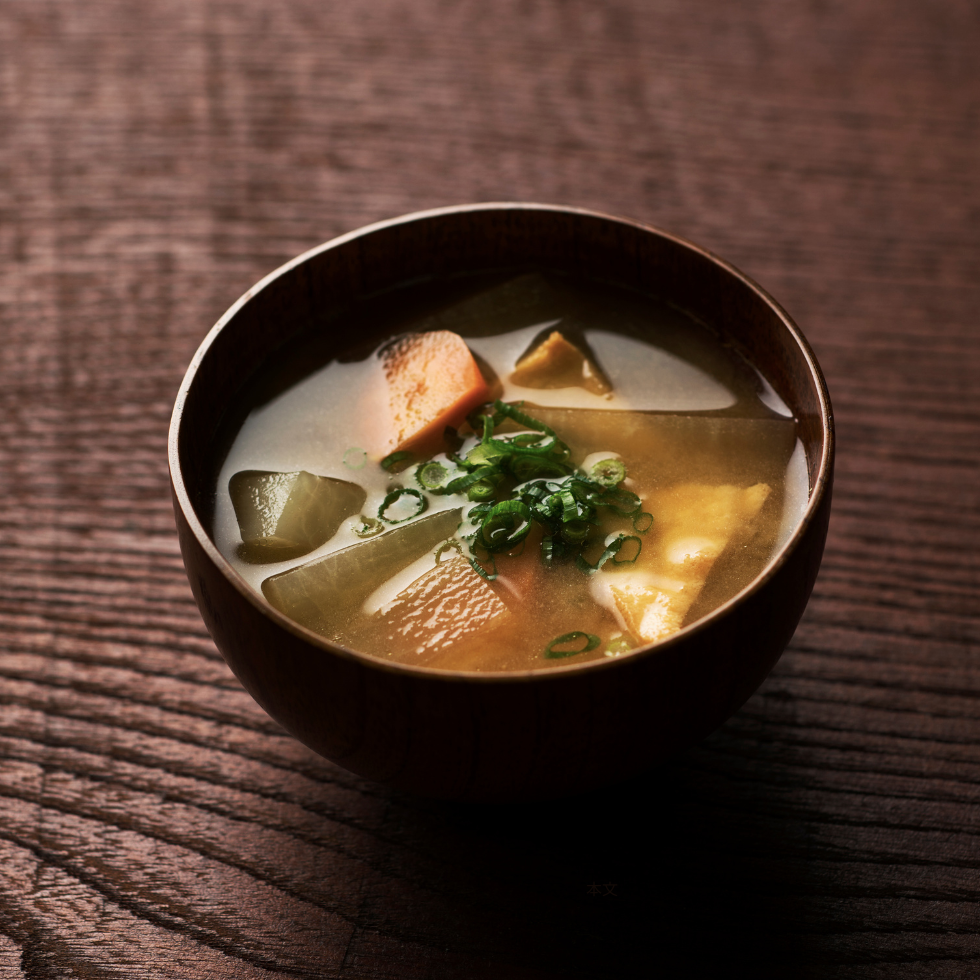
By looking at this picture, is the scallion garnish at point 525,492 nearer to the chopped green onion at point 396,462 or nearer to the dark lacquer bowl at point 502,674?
the chopped green onion at point 396,462

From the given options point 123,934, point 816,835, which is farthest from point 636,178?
point 123,934

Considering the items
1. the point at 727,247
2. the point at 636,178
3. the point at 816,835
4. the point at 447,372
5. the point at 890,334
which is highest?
the point at 636,178

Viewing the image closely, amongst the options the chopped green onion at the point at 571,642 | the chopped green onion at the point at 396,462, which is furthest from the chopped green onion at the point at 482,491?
the chopped green onion at the point at 571,642

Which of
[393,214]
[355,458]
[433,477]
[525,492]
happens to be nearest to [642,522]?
[525,492]

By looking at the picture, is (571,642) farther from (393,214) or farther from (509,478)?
(393,214)

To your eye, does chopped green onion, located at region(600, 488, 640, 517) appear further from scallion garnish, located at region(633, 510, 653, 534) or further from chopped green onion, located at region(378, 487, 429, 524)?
chopped green onion, located at region(378, 487, 429, 524)

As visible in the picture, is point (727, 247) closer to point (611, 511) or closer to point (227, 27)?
point (611, 511)

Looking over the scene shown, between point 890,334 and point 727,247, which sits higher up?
point 727,247
